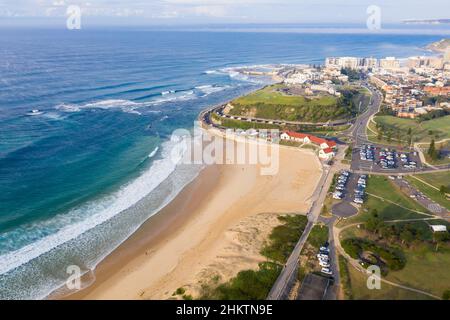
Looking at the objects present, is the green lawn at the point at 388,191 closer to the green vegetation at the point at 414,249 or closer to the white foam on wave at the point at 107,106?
the green vegetation at the point at 414,249

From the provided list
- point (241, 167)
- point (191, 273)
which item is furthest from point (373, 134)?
point (191, 273)

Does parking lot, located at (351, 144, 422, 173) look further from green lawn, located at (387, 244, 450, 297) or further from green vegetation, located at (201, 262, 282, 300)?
green vegetation, located at (201, 262, 282, 300)

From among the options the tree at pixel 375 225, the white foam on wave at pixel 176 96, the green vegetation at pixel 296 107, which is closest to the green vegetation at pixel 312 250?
the tree at pixel 375 225

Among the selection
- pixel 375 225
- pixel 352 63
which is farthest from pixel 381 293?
pixel 352 63

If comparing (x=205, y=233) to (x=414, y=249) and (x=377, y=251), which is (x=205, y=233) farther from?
(x=414, y=249)

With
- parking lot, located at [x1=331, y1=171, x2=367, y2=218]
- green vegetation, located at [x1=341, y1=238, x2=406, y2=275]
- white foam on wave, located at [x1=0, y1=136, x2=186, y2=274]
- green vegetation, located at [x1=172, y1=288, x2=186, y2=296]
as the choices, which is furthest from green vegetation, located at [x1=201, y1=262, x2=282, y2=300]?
white foam on wave, located at [x1=0, y1=136, x2=186, y2=274]
